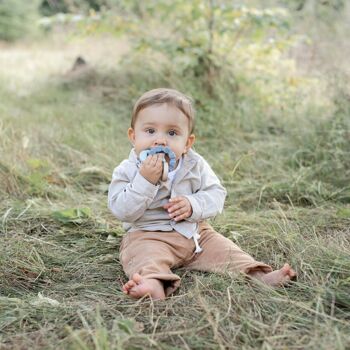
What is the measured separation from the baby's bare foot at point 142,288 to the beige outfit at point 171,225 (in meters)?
0.13

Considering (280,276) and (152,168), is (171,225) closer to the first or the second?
(152,168)

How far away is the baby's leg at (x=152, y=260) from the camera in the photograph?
2016 mm

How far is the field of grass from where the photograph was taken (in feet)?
5.75

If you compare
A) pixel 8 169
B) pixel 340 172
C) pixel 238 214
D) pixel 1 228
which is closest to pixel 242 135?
pixel 340 172

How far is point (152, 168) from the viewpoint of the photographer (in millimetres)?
2215

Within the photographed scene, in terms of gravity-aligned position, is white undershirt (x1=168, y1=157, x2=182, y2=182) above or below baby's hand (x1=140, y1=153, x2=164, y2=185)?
below

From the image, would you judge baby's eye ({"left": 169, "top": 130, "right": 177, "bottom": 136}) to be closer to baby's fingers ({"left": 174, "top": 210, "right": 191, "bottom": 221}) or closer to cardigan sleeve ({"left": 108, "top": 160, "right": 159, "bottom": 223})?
cardigan sleeve ({"left": 108, "top": 160, "right": 159, "bottom": 223})

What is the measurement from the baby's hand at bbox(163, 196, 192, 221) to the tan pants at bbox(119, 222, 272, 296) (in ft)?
0.34

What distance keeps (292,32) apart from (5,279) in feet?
17.7

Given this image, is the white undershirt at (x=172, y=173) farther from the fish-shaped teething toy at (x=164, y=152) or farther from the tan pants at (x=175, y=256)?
A: the tan pants at (x=175, y=256)

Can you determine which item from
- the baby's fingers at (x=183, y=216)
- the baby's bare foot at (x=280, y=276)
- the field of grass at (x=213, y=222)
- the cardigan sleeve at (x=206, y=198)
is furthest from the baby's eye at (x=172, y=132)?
the baby's bare foot at (x=280, y=276)

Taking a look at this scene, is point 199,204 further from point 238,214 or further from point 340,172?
point 340,172

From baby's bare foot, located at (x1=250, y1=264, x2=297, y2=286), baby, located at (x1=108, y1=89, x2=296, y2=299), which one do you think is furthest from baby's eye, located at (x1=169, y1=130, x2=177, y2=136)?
baby's bare foot, located at (x1=250, y1=264, x2=297, y2=286)

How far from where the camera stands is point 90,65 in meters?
6.86
